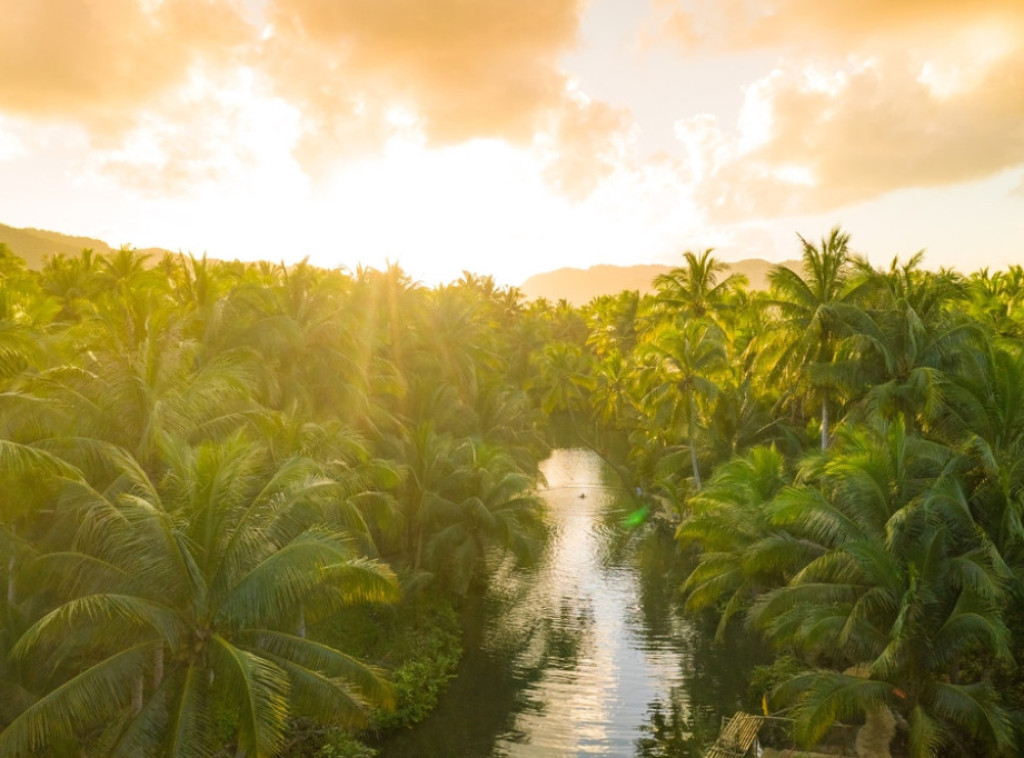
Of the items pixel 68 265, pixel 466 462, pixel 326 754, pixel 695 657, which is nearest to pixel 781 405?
pixel 695 657

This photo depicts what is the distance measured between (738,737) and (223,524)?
1330 cm

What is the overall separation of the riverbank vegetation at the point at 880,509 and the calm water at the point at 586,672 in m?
2.27

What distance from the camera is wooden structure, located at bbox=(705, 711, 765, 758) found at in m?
17.8

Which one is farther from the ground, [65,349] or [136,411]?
[65,349]

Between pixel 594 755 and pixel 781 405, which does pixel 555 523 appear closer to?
pixel 781 405

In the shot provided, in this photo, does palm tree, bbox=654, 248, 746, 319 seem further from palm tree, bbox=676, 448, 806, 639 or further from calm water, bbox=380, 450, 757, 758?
palm tree, bbox=676, 448, 806, 639

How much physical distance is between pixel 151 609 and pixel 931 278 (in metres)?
27.5

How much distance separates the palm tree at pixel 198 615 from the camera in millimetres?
12070

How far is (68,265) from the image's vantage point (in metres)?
47.6

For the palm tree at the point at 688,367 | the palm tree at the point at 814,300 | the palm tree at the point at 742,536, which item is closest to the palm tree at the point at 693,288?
the palm tree at the point at 688,367

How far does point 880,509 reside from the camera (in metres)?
17.2

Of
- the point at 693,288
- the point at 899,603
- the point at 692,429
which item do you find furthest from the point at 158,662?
the point at 693,288

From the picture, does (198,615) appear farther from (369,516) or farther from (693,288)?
(693,288)

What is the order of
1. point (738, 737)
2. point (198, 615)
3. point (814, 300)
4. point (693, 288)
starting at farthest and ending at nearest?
1. point (693, 288)
2. point (814, 300)
3. point (738, 737)
4. point (198, 615)
